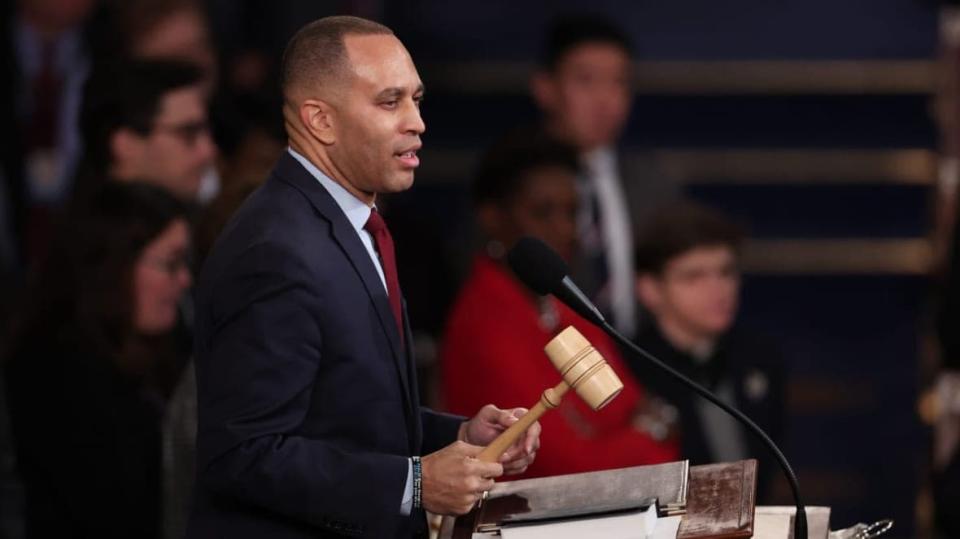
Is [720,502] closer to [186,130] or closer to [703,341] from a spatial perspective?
[703,341]

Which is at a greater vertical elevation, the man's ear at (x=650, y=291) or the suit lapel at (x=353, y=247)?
the man's ear at (x=650, y=291)

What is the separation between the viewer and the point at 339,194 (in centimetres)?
256

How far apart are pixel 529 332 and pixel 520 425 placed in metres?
1.85

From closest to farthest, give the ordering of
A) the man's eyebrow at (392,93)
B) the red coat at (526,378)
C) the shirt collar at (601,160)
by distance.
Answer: the man's eyebrow at (392,93) → the red coat at (526,378) → the shirt collar at (601,160)

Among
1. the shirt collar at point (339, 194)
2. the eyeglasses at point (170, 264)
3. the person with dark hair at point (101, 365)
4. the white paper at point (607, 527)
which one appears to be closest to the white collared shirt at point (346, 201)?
the shirt collar at point (339, 194)

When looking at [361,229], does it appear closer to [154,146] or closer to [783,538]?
[783,538]

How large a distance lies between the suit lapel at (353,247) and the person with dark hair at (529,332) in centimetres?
159

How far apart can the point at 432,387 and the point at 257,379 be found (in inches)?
130

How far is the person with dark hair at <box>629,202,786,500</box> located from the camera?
4.49 meters

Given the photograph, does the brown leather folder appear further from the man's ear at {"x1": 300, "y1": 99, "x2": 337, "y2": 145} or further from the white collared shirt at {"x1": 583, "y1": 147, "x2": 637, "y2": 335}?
the white collared shirt at {"x1": 583, "y1": 147, "x2": 637, "y2": 335}

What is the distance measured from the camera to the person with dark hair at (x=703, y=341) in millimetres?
4488

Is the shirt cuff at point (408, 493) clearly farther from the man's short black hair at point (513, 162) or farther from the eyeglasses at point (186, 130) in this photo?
the eyeglasses at point (186, 130)

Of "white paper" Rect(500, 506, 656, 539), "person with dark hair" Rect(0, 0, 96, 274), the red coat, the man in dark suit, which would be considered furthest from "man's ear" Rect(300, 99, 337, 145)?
"person with dark hair" Rect(0, 0, 96, 274)

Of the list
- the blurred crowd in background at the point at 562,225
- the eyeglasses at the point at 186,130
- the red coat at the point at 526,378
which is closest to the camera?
the blurred crowd in background at the point at 562,225
